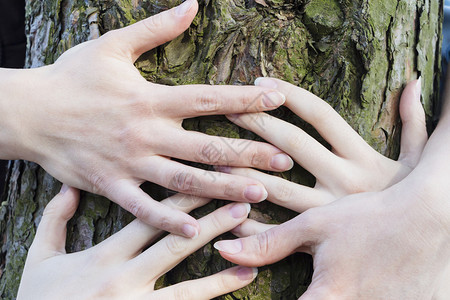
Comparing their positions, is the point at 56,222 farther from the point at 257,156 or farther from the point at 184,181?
the point at 257,156

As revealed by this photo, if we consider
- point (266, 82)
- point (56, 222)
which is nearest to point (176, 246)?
point (56, 222)

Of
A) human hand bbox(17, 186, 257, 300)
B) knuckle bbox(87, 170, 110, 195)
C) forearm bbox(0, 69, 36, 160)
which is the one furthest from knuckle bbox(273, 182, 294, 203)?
forearm bbox(0, 69, 36, 160)

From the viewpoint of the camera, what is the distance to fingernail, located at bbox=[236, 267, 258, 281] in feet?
3.78

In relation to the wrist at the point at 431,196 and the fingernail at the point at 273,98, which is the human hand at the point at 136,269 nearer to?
the fingernail at the point at 273,98

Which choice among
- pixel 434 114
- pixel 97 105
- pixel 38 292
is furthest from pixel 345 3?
pixel 38 292

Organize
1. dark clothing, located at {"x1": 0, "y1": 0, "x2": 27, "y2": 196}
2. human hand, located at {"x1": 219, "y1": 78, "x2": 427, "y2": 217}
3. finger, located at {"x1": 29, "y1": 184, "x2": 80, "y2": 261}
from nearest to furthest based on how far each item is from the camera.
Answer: human hand, located at {"x1": 219, "y1": 78, "x2": 427, "y2": 217}
finger, located at {"x1": 29, "y1": 184, "x2": 80, "y2": 261}
dark clothing, located at {"x1": 0, "y1": 0, "x2": 27, "y2": 196}

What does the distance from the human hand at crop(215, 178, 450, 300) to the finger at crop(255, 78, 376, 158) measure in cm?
17

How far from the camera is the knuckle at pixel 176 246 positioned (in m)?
1.13

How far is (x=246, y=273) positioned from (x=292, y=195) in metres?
0.27

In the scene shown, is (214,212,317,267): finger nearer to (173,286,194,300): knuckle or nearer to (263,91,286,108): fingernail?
(173,286,194,300): knuckle

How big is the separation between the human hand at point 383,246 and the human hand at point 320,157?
75 mm

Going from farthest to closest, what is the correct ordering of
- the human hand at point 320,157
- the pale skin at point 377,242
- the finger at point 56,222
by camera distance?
1. the finger at point 56,222
2. the human hand at point 320,157
3. the pale skin at point 377,242

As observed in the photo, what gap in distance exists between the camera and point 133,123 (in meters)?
1.16

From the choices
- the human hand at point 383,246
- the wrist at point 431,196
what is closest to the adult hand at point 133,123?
the human hand at point 383,246
